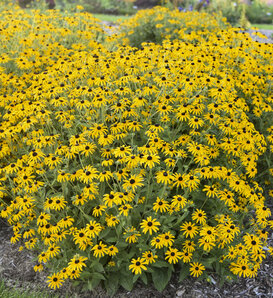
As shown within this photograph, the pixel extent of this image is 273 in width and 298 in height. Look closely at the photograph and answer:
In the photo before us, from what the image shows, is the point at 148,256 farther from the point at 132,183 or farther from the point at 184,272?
the point at 132,183

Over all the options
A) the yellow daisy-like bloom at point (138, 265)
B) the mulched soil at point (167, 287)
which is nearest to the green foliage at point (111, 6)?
the mulched soil at point (167, 287)

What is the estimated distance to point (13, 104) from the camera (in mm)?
4266

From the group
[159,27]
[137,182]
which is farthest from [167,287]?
[159,27]

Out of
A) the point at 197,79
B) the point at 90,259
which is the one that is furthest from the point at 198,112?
the point at 90,259

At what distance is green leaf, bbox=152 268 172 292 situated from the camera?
10.5 ft

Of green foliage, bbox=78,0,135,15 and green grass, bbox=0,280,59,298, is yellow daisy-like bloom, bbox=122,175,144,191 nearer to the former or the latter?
green grass, bbox=0,280,59,298

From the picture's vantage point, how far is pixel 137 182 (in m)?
2.95

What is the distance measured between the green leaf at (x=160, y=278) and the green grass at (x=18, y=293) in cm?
97

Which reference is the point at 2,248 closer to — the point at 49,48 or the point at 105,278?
the point at 105,278

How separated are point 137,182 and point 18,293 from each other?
1608 millimetres

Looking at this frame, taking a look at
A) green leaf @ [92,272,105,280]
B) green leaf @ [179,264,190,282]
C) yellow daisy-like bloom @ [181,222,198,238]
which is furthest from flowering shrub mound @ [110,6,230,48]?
green leaf @ [92,272,105,280]

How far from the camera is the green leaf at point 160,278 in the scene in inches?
127

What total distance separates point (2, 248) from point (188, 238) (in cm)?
221

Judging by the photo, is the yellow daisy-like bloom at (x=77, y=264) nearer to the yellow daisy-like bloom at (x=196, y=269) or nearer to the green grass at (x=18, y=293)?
the green grass at (x=18, y=293)
